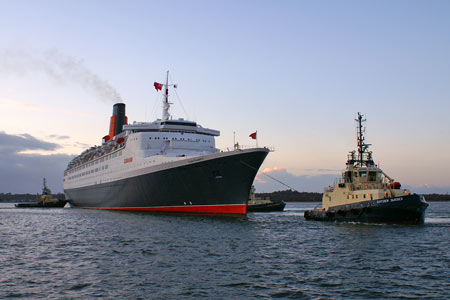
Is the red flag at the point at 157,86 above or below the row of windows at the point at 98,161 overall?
above

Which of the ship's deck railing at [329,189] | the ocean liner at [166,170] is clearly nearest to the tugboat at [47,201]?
the ocean liner at [166,170]

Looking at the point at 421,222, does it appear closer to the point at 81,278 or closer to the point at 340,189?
the point at 340,189

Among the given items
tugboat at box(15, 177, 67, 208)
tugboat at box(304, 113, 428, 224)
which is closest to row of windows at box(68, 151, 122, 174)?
tugboat at box(15, 177, 67, 208)

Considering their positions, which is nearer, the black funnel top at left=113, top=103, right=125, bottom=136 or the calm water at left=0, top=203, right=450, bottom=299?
the calm water at left=0, top=203, right=450, bottom=299

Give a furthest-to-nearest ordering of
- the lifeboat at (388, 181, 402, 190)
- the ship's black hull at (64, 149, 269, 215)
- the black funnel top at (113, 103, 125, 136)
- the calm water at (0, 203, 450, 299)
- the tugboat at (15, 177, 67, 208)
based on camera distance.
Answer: the tugboat at (15, 177, 67, 208) → the black funnel top at (113, 103, 125, 136) → the ship's black hull at (64, 149, 269, 215) → the lifeboat at (388, 181, 402, 190) → the calm water at (0, 203, 450, 299)

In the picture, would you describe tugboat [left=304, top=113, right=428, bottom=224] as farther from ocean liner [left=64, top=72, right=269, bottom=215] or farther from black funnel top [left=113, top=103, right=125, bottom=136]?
black funnel top [left=113, top=103, right=125, bottom=136]

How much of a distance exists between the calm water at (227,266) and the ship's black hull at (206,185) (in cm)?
1156

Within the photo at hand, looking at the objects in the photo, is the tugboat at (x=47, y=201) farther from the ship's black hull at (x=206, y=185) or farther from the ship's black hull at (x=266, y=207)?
the ship's black hull at (x=206, y=185)

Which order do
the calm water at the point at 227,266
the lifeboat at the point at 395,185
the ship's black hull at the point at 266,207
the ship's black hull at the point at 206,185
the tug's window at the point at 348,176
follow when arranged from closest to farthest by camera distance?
the calm water at the point at 227,266, the lifeboat at the point at 395,185, the tug's window at the point at 348,176, the ship's black hull at the point at 206,185, the ship's black hull at the point at 266,207

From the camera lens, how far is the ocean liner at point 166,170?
38.2 metres

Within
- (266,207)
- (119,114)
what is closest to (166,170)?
(266,207)

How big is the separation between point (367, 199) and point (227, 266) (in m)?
21.7

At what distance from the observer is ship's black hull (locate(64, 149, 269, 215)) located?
37.8 meters

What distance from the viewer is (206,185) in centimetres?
3916
